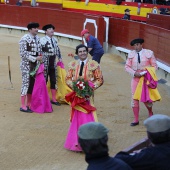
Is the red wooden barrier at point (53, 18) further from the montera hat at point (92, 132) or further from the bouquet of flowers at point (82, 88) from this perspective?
the montera hat at point (92, 132)

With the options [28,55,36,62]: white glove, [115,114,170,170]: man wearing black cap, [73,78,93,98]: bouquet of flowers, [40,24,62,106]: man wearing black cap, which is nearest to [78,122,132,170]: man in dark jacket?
[115,114,170,170]: man wearing black cap

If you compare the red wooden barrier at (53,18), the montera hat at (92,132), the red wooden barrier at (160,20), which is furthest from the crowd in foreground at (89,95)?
the red wooden barrier at (53,18)

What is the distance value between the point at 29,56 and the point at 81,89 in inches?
81.1

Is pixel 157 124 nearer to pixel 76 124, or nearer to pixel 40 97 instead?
pixel 76 124

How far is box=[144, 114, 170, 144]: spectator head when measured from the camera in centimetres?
282

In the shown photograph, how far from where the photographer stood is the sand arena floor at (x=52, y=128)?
5605 mm

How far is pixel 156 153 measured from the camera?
9.37ft

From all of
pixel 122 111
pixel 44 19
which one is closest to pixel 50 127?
pixel 122 111

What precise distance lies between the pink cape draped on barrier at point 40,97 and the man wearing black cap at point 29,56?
80mm

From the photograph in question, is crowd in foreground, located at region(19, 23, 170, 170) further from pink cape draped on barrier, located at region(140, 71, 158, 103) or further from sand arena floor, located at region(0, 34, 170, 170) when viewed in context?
sand arena floor, located at region(0, 34, 170, 170)

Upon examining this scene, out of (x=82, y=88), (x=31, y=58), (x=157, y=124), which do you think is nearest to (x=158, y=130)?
(x=157, y=124)

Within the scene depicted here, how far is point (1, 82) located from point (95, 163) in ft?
25.7

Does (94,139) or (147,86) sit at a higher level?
(94,139)

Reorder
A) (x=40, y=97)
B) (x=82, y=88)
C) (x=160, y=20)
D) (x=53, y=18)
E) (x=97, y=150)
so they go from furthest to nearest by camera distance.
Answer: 1. (x=53, y=18)
2. (x=160, y=20)
3. (x=40, y=97)
4. (x=82, y=88)
5. (x=97, y=150)
